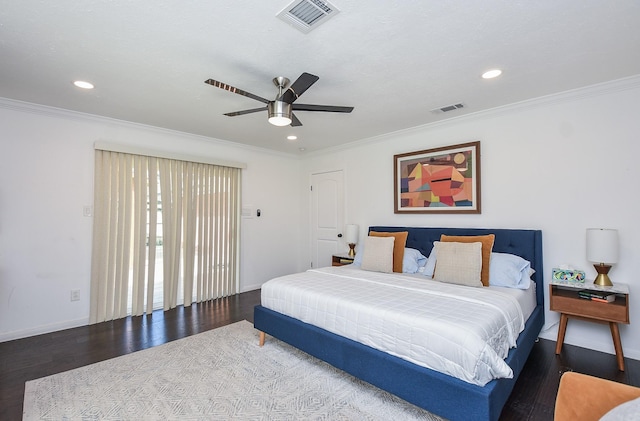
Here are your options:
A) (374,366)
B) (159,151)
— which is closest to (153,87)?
(159,151)

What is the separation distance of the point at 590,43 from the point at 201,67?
2922 mm

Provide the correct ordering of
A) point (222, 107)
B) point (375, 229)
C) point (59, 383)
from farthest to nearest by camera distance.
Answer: point (375, 229) < point (222, 107) < point (59, 383)

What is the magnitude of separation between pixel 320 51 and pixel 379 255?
2.35m

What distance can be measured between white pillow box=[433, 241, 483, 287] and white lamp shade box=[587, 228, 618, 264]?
2.93ft

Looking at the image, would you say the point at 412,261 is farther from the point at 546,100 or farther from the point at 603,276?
the point at 546,100

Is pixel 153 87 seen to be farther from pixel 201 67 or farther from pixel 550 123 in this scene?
pixel 550 123

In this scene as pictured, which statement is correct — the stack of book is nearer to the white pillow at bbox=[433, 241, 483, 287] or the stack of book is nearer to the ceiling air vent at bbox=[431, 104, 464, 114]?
the white pillow at bbox=[433, 241, 483, 287]

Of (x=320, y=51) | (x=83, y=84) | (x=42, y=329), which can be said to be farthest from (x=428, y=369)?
(x=42, y=329)

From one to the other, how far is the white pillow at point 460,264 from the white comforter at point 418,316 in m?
0.16

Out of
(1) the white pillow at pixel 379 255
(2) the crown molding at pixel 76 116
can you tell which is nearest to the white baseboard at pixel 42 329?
(2) the crown molding at pixel 76 116

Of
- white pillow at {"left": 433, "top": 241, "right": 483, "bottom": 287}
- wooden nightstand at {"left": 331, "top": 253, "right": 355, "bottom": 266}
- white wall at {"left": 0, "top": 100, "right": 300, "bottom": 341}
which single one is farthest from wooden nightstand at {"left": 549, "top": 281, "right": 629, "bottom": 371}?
white wall at {"left": 0, "top": 100, "right": 300, "bottom": 341}

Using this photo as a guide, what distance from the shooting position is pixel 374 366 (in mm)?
2014

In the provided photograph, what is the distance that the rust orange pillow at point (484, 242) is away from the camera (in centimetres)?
292

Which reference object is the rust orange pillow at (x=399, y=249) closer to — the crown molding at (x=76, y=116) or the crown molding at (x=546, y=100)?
the crown molding at (x=546, y=100)
